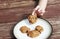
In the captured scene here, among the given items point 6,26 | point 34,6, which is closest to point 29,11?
point 34,6

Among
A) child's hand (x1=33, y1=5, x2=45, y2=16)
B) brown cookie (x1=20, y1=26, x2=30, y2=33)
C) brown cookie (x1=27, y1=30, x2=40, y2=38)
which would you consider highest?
child's hand (x1=33, y1=5, x2=45, y2=16)

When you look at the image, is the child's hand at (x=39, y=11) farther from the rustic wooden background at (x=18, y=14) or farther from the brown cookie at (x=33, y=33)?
the brown cookie at (x=33, y=33)

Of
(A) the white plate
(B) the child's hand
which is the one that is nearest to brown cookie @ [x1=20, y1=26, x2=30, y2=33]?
(A) the white plate

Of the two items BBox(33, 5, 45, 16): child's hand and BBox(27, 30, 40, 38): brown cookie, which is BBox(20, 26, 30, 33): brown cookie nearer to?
BBox(27, 30, 40, 38): brown cookie

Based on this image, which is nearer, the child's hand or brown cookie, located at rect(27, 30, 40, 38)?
brown cookie, located at rect(27, 30, 40, 38)

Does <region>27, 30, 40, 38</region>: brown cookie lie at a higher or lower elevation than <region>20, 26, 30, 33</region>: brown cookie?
lower

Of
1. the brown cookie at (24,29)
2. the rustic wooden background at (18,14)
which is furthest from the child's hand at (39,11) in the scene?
the brown cookie at (24,29)

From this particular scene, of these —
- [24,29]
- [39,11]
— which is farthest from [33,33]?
[39,11]

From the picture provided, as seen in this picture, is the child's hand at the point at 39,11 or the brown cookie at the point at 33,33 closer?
the brown cookie at the point at 33,33

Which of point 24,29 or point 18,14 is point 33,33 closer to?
point 24,29
